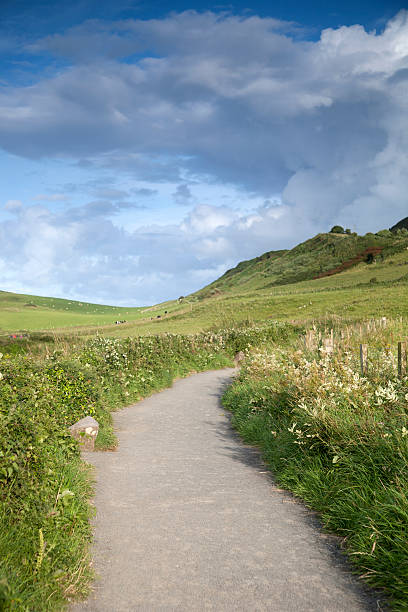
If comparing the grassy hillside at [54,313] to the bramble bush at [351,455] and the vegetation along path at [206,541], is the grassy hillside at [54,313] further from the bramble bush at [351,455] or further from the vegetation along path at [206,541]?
the vegetation along path at [206,541]

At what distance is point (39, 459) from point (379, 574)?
3.44 metres

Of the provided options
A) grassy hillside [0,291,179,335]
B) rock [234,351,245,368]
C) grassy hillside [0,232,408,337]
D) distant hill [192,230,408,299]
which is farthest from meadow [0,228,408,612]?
distant hill [192,230,408,299]

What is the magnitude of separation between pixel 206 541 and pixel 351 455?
222 centimetres

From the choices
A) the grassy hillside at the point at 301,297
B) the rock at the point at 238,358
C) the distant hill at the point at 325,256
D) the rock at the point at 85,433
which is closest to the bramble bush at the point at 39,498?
the rock at the point at 85,433

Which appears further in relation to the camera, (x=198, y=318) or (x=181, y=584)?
(x=198, y=318)

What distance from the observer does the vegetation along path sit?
12.9 feet

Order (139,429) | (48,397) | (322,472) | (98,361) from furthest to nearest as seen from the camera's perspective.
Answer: (98,361) < (139,429) < (48,397) < (322,472)

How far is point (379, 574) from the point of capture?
163 inches

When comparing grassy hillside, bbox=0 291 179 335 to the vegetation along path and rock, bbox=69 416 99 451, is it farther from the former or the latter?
the vegetation along path

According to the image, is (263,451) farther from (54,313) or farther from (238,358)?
(54,313)

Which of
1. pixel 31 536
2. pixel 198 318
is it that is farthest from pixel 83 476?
pixel 198 318

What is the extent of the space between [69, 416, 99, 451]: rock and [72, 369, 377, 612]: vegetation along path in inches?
13.2

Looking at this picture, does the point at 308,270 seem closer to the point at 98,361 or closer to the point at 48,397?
the point at 98,361

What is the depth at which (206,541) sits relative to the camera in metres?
4.95
